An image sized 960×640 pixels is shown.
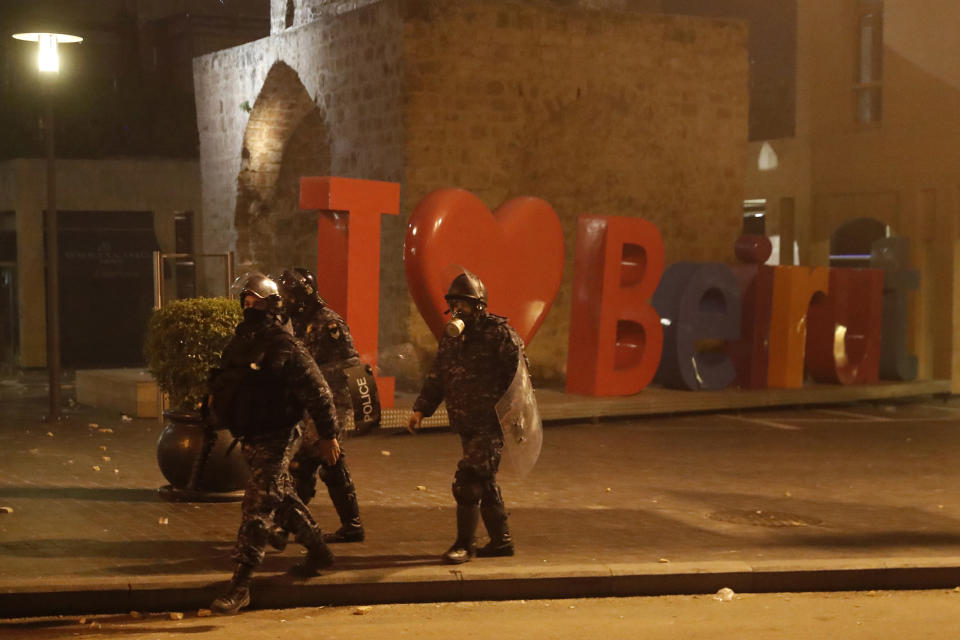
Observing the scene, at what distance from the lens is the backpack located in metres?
7.53

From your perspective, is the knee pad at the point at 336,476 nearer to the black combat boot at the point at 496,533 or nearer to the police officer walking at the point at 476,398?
the police officer walking at the point at 476,398

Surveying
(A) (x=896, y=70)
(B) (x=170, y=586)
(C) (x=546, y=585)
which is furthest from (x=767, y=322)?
(B) (x=170, y=586)

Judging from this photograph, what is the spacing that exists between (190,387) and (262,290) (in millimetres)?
3219

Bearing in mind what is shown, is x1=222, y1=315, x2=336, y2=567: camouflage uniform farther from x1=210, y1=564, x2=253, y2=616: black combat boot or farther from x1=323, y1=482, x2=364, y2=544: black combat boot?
x1=323, y1=482, x2=364, y2=544: black combat boot

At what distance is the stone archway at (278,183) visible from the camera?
2197 cm

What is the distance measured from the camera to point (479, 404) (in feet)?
Answer: 27.7

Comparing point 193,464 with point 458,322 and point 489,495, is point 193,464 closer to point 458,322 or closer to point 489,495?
point 489,495

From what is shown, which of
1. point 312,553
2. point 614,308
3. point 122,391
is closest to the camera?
point 312,553

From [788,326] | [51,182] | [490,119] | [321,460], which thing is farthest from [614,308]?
[321,460]

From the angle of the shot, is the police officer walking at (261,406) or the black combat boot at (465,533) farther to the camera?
the black combat boot at (465,533)

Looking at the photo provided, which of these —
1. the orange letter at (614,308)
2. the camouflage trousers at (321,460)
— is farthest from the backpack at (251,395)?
the orange letter at (614,308)

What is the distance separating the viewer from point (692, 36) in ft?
66.1

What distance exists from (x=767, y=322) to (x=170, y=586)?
12.2 metres

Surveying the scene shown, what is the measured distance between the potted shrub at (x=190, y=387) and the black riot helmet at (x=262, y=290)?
2824mm
